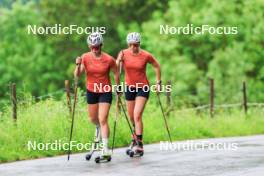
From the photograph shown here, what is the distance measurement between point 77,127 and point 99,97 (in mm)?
4067

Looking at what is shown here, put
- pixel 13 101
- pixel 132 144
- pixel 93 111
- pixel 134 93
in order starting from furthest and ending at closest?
pixel 13 101 → pixel 132 144 → pixel 134 93 → pixel 93 111

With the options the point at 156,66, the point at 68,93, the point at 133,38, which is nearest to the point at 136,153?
the point at 156,66

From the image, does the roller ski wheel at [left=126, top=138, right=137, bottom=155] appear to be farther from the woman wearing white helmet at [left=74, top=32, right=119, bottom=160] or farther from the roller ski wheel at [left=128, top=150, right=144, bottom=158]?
the woman wearing white helmet at [left=74, top=32, right=119, bottom=160]

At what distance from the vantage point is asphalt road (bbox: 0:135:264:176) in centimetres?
1450

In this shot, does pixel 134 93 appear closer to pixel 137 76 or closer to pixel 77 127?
pixel 137 76

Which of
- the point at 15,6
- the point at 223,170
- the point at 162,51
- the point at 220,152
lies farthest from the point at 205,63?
the point at 223,170

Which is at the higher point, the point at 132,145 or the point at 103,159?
the point at 132,145

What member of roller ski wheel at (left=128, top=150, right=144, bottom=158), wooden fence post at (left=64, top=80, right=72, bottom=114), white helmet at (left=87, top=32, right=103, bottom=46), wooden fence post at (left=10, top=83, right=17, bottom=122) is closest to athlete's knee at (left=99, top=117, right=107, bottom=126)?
roller ski wheel at (left=128, top=150, right=144, bottom=158)

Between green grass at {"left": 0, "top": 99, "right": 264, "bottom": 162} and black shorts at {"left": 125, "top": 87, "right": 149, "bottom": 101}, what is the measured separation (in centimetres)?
220

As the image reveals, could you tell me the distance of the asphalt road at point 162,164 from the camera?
1450cm

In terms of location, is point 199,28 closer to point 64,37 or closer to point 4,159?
point 64,37

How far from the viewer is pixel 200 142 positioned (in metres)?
21.9

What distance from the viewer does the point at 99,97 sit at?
55.8 feet

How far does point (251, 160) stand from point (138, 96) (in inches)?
111
